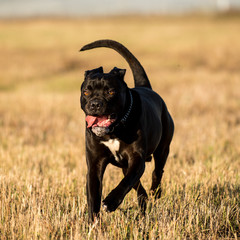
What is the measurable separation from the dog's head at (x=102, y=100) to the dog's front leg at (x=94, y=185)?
0.41m

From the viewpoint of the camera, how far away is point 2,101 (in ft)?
49.5

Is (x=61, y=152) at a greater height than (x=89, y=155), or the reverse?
(x=89, y=155)

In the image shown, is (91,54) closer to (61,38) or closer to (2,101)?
(61,38)

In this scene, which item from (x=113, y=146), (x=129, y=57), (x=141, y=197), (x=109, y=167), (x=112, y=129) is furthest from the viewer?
(x=109, y=167)

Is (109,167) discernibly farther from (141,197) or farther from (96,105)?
(96,105)

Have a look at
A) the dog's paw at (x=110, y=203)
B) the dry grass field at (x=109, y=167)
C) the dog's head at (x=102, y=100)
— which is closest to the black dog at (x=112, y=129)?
the dog's head at (x=102, y=100)

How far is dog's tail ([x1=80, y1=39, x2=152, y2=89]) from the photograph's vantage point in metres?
5.25

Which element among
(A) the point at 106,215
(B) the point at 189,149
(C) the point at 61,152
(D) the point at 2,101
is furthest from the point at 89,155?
(D) the point at 2,101

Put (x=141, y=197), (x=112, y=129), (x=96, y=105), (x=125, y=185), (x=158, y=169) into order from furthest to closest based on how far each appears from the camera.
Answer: (x=158, y=169) < (x=141, y=197) < (x=112, y=129) < (x=96, y=105) < (x=125, y=185)

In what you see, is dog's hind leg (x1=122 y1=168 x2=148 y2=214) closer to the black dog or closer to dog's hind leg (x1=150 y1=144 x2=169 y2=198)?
dog's hind leg (x1=150 y1=144 x2=169 y2=198)

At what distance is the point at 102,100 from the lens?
405cm

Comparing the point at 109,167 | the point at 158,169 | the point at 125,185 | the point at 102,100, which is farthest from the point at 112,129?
the point at 109,167

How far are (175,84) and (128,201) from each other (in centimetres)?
1414

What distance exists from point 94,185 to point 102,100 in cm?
88
